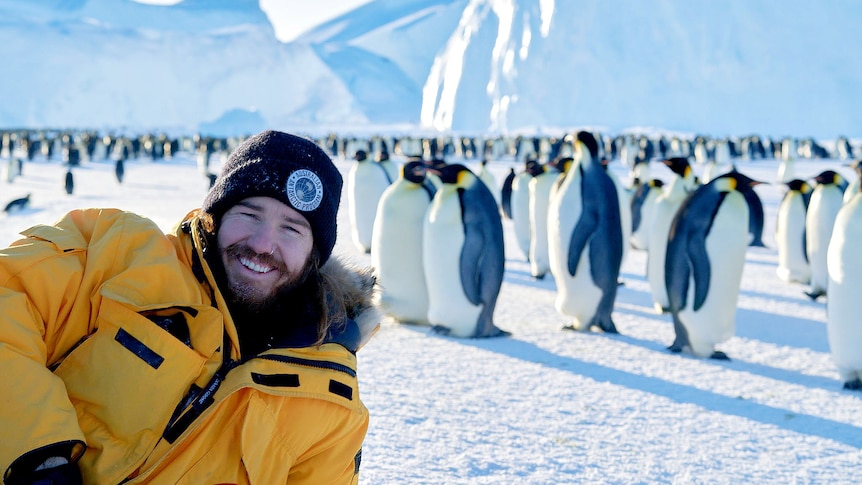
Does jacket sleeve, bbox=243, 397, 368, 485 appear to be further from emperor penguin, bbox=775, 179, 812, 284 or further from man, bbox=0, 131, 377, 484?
emperor penguin, bbox=775, 179, 812, 284

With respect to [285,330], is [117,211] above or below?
above

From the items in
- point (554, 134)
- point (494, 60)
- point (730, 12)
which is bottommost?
point (554, 134)

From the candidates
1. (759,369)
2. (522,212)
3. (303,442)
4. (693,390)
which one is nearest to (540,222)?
(522,212)

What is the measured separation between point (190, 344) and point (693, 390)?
254 cm

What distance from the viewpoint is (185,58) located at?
46969 millimetres

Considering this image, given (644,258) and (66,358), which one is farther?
(644,258)

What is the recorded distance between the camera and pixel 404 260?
4.53 metres

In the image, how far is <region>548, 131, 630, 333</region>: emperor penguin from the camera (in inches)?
171

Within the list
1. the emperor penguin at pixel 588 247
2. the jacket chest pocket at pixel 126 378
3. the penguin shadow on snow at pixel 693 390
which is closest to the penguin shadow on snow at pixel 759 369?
the penguin shadow on snow at pixel 693 390

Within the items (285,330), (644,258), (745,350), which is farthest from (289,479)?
(644,258)

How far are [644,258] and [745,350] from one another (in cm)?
337

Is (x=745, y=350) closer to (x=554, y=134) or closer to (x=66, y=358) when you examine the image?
(x=66, y=358)

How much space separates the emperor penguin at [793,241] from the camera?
19.9 feet

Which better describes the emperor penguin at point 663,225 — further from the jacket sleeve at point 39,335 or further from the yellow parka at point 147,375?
the jacket sleeve at point 39,335
